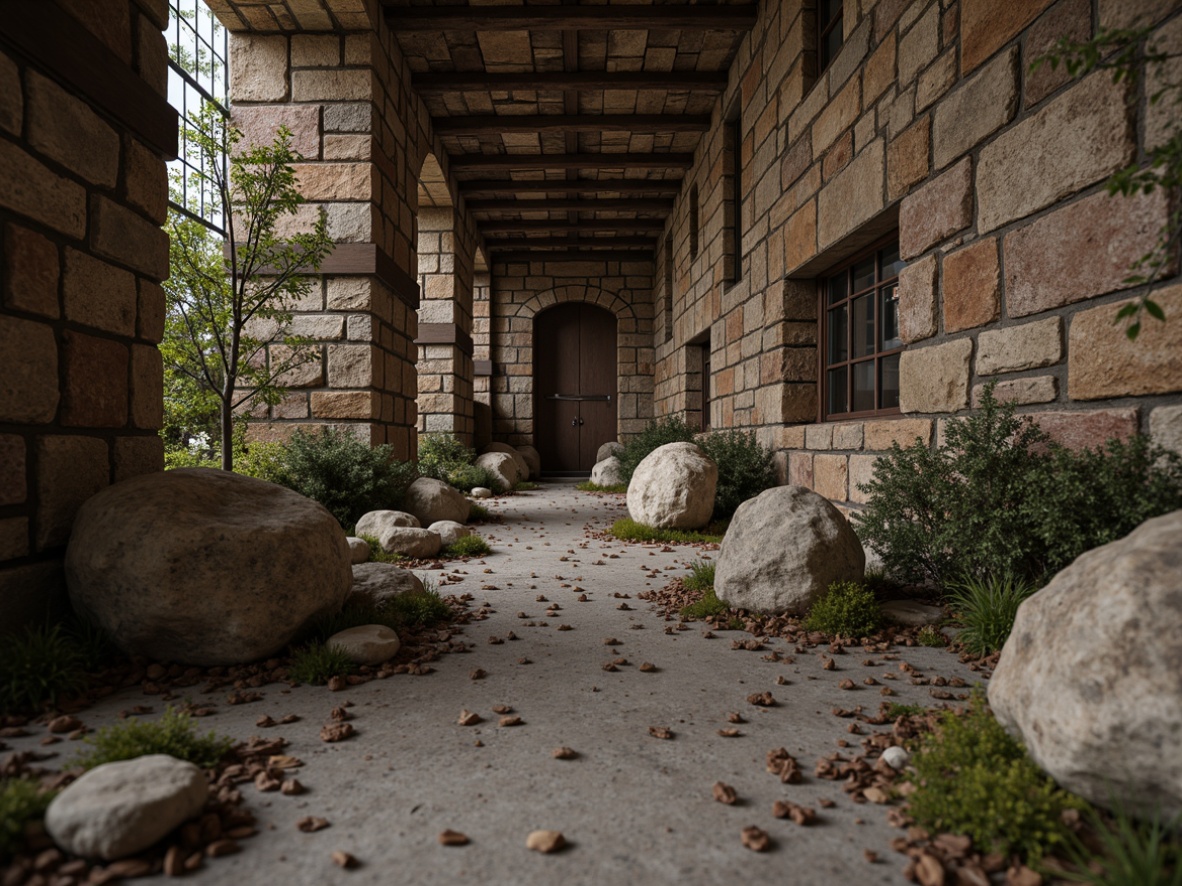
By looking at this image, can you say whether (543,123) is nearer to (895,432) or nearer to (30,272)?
(895,432)

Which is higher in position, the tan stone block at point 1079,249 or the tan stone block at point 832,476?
the tan stone block at point 1079,249

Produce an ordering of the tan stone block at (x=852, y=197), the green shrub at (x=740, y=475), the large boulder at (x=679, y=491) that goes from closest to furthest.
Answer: the tan stone block at (x=852, y=197), the large boulder at (x=679, y=491), the green shrub at (x=740, y=475)

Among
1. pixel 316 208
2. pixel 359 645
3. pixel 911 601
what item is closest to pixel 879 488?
pixel 911 601

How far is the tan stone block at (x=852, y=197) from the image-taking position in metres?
3.70

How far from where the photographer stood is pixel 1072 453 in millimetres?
2197

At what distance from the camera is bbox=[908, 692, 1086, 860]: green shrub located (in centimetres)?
119

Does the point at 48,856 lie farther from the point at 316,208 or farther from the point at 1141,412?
the point at 316,208

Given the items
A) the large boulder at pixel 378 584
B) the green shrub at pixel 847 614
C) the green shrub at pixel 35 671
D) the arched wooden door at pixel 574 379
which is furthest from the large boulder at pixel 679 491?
the arched wooden door at pixel 574 379

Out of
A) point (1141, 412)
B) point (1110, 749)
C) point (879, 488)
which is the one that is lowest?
point (1110, 749)

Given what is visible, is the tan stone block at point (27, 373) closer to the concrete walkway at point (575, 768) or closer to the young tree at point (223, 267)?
the concrete walkway at point (575, 768)

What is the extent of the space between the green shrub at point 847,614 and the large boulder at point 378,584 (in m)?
1.66

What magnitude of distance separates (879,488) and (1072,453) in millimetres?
816

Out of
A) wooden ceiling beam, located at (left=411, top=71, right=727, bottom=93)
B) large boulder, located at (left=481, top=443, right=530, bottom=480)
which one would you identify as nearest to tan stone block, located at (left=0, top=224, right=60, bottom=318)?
wooden ceiling beam, located at (left=411, top=71, right=727, bottom=93)

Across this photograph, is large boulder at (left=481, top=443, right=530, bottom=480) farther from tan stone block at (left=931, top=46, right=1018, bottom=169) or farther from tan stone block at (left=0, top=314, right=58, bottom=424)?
tan stone block at (left=0, top=314, right=58, bottom=424)
